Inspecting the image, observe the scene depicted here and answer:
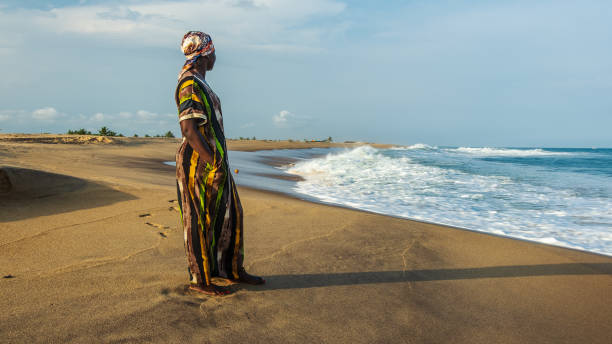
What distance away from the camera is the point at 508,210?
6996 mm

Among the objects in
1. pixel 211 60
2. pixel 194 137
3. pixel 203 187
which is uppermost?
pixel 211 60

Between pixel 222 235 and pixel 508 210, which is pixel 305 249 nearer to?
pixel 222 235

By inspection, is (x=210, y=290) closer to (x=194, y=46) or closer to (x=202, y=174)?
(x=202, y=174)

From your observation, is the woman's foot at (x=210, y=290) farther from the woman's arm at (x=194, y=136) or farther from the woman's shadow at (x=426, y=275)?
the woman's arm at (x=194, y=136)

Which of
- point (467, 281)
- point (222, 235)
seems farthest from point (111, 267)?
point (467, 281)

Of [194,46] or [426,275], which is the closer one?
[194,46]

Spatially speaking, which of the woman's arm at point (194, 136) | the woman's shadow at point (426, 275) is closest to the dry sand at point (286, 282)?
the woman's shadow at point (426, 275)

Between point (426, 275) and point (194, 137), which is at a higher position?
point (194, 137)

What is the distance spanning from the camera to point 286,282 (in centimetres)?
297

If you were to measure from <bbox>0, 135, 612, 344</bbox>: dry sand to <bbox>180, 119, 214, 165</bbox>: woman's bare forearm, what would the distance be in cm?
103

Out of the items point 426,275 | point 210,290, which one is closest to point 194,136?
point 210,290

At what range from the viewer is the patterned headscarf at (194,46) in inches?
103

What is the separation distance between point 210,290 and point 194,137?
1092mm

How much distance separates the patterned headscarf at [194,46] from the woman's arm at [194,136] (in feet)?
1.42
